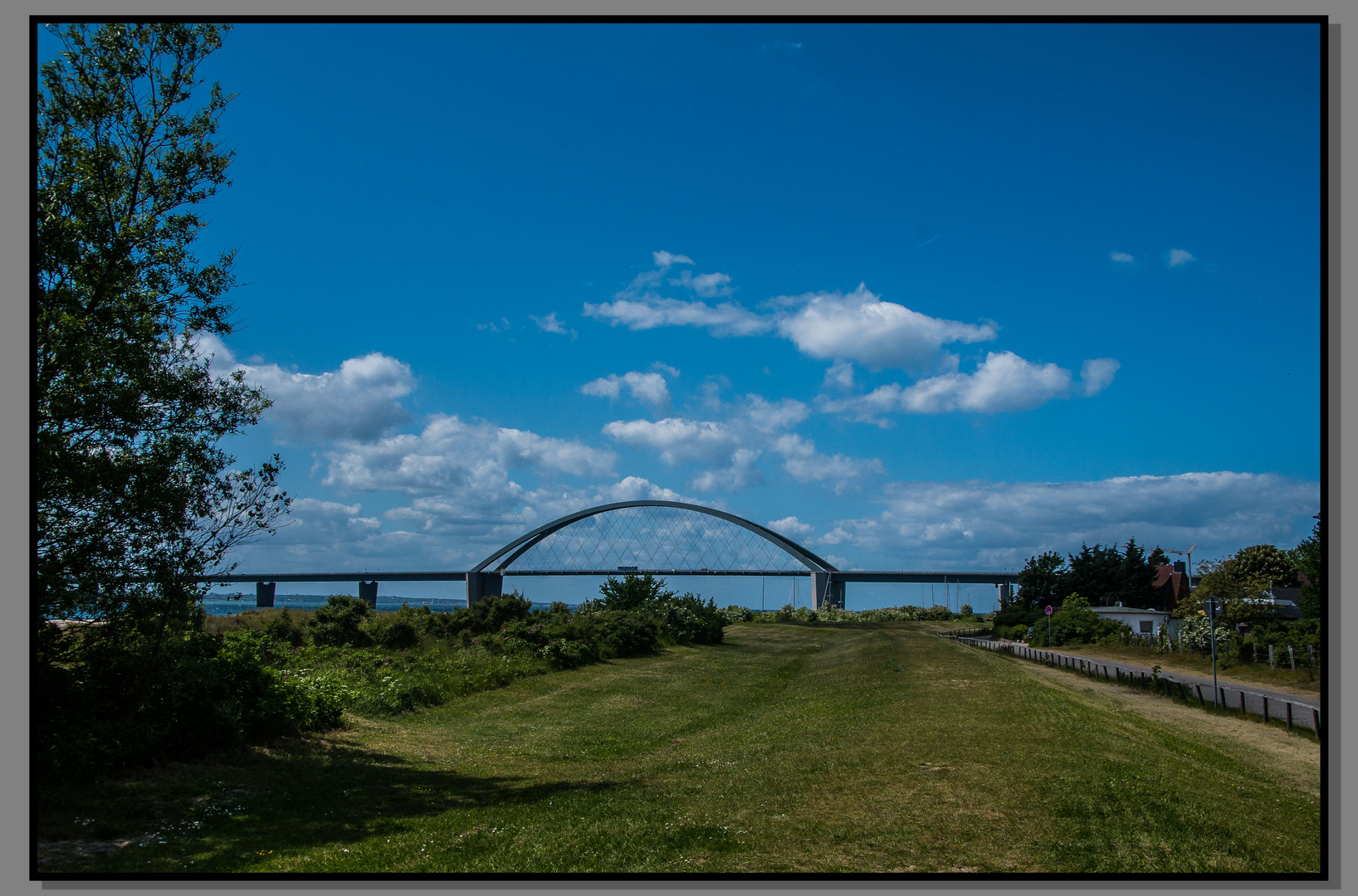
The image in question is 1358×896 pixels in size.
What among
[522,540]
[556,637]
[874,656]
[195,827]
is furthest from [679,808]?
[522,540]

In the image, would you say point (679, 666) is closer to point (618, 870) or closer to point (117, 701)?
point (117, 701)

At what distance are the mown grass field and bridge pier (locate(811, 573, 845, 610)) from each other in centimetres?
8913

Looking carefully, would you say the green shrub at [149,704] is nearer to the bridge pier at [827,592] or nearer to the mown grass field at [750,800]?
the mown grass field at [750,800]

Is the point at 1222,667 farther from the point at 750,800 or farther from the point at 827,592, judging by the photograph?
the point at 827,592

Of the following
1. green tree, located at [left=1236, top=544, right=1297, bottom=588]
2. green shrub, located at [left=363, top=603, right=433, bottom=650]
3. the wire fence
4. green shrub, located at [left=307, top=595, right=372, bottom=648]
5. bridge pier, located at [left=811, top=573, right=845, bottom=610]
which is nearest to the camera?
the wire fence

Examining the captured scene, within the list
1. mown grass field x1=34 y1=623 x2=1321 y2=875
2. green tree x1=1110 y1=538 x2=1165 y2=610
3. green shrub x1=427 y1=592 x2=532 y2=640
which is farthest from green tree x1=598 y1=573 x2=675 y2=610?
green tree x1=1110 y1=538 x2=1165 y2=610

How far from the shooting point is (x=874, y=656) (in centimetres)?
3416

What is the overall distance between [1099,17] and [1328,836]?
7.81 meters

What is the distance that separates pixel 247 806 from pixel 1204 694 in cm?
2524

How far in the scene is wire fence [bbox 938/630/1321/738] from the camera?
12.2 metres

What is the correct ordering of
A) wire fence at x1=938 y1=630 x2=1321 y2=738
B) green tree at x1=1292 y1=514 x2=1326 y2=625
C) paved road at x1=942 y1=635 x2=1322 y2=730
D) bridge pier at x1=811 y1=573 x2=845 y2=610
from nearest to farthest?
green tree at x1=1292 y1=514 x2=1326 y2=625, paved road at x1=942 y1=635 x2=1322 y2=730, wire fence at x1=938 y1=630 x2=1321 y2=738, bridge pier at x1=811 y1=573 x2=845 y2=610

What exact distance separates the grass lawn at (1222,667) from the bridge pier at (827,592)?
2065 inches

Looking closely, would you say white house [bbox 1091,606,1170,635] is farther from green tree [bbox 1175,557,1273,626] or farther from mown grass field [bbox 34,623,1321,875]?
mown grass field [bbox 34,623,1321,875]

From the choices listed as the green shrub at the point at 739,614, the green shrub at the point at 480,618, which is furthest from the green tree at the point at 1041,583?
the green shrub at the point at 480,618
